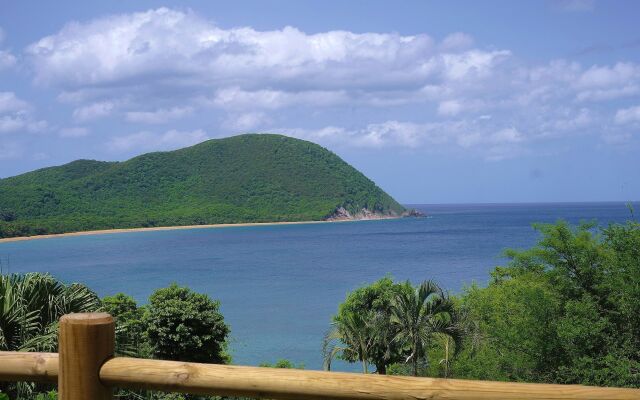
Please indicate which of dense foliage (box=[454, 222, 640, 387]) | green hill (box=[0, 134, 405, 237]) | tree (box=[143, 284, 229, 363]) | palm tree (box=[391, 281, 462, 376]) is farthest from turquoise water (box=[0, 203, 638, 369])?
dense foliage (box=[454, 222, 640, 387])

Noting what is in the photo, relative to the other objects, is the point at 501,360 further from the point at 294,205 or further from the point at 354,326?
the point at 294,205

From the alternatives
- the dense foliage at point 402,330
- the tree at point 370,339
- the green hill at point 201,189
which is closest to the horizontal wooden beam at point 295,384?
the dense foliage at point 402,330

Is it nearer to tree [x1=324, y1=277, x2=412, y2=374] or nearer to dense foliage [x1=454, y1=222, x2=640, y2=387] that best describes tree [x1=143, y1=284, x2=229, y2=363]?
tree [x1=324, y1=277, x2=412, y2=374]

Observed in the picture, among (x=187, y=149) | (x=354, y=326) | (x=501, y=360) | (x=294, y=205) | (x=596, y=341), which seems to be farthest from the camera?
(x=187, y=149)

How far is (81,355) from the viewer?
1.91m

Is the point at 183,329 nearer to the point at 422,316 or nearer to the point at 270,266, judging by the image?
the point at 422,316

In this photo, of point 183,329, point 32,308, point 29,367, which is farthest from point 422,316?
point 29,367

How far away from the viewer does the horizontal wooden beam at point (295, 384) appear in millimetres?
1698

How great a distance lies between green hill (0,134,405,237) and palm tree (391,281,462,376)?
93.7 metres

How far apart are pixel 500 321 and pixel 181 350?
32.6ft

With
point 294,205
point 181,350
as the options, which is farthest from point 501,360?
point 294,205

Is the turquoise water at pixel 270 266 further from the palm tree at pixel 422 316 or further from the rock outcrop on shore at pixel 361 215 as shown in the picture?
the rock outcrop on shore at pixel 361 215

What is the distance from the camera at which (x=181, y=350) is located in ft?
68.7

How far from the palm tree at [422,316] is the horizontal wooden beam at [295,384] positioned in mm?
19162
